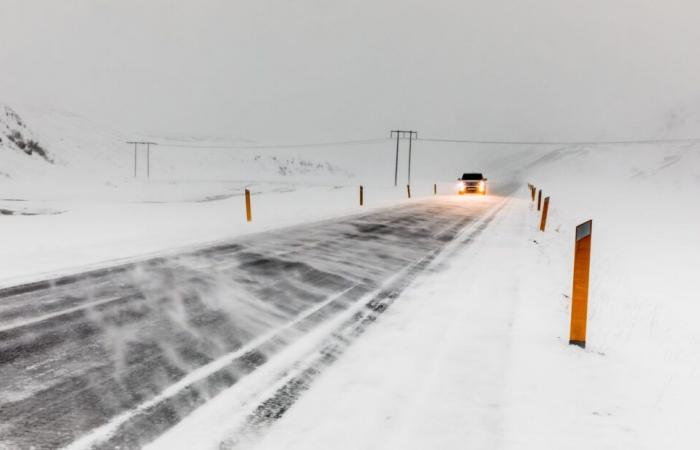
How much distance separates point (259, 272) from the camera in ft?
23.6

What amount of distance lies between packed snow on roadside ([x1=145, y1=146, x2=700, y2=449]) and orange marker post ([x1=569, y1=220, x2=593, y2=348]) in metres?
0.15

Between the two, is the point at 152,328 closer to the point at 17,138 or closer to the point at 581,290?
the point at 581,290

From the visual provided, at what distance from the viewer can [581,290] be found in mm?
4676

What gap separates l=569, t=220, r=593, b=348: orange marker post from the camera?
15.0 ft

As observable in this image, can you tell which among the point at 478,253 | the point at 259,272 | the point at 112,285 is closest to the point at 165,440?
the point at 112,285

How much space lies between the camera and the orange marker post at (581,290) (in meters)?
4.58

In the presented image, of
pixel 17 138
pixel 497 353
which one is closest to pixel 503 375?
pixel 497 353

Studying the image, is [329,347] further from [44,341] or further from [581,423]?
[44,341]

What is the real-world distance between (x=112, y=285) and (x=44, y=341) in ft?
6.66

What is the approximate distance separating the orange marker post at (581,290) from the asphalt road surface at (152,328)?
244cm

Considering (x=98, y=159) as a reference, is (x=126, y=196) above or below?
below

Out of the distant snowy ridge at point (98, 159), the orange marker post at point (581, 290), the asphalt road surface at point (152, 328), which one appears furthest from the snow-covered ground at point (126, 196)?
the orange marker post at point (581, 290)

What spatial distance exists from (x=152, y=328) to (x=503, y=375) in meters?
3.21

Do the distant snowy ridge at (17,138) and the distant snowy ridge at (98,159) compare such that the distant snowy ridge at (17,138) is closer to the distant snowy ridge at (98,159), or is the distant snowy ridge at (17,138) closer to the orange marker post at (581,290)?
the distant snowy ridge at (98,159)
